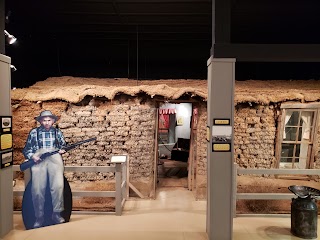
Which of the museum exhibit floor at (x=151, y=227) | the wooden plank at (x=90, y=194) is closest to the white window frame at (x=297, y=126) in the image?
the museum exhibit floor at (x=151, y=227)

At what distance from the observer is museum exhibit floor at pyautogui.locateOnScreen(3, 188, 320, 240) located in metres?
5.55

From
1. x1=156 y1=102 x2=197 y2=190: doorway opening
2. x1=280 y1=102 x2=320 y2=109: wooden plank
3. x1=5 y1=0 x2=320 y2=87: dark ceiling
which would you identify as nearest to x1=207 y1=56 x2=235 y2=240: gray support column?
x1=5 y1=0 x2=320 y2=87: dark ceiling

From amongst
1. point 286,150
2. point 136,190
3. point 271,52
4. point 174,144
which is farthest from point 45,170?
point 174,144

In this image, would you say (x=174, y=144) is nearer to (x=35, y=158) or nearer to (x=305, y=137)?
(x=305, y=137)

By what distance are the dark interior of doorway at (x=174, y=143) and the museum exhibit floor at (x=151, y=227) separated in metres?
3.51

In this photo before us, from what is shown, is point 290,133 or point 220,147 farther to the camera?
point 290,133

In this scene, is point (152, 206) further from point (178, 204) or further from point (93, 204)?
point (93, 204)

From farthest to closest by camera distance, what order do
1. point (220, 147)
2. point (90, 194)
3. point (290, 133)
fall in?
point (290, 133) < point (90, 194) < point (220, 147)

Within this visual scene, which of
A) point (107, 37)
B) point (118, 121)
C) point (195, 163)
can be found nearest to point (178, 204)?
point (195, 163)

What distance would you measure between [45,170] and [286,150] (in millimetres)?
6737

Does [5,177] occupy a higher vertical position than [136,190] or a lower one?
higher

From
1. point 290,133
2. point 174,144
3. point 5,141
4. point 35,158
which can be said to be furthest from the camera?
point 174,144

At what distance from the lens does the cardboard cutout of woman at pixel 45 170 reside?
19.3 feet

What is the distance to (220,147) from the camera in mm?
5160
